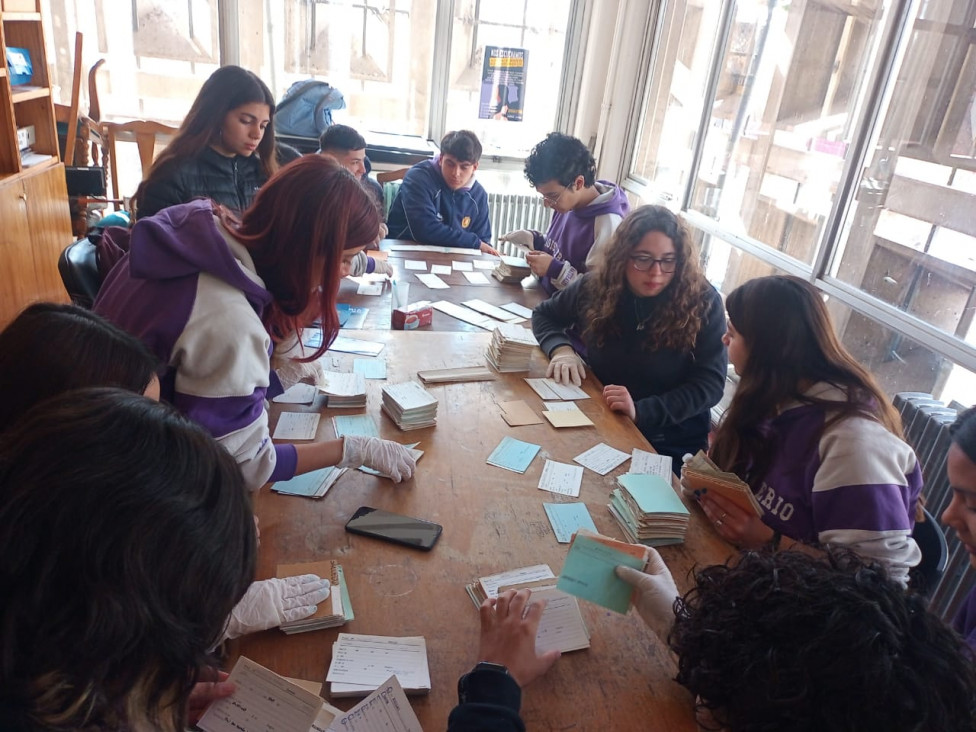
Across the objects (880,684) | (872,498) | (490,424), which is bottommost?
(490,424)

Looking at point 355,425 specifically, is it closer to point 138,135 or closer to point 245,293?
point 245,293

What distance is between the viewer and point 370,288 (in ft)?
9.88

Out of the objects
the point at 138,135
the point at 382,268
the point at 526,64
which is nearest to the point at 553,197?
the point at 382,268

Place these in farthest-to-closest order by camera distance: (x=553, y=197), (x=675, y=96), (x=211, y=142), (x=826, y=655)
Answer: (x=675, y=96), (x=553, y=197), (x=211, y=142), (x=826, y=655)

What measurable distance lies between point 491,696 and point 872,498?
929 millimetres

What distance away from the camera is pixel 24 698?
60 centimetres

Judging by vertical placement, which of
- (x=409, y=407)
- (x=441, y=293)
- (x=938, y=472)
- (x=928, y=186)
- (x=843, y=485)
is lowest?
(x=938, y=472)

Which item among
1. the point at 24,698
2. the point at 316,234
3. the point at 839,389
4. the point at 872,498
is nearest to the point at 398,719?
the point at 24,698

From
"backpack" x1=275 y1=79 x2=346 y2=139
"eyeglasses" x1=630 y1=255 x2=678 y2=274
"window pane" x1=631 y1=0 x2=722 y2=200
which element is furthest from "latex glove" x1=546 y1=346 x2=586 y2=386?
"backpack" x1=275 y1=79 x2=346 y2=139

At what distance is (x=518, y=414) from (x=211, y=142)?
75.5 inches

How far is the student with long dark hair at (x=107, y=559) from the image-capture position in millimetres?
580

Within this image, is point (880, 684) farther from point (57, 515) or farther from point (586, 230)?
point (586, 230)

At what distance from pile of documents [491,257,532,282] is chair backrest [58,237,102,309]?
6.11ft

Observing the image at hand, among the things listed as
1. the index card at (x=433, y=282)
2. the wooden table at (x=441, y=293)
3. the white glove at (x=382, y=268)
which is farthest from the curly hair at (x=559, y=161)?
the white glove at (x=382, y=268)
